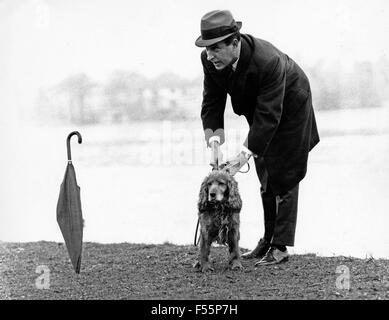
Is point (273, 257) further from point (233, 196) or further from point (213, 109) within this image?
point (213, 109)

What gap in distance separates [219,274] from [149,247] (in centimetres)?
163

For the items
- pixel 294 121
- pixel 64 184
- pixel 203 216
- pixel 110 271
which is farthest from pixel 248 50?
pixel 110 271

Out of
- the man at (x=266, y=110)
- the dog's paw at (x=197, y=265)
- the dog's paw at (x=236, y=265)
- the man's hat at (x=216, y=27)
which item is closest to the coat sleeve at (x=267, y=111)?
the man at (x=266, y=110)

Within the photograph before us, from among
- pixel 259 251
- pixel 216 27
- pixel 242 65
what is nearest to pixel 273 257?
pixel 259 251

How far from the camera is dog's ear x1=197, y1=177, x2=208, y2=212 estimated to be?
5817 mm

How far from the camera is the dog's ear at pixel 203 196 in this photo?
582 centimetres

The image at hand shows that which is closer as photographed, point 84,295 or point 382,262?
point 84,295

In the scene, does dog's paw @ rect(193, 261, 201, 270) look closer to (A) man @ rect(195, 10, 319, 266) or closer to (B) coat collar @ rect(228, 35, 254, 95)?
(A) man @ rect(195, 10, 319, 266)

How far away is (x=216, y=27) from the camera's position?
5379mm

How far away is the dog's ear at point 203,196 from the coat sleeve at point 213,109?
1.55ft

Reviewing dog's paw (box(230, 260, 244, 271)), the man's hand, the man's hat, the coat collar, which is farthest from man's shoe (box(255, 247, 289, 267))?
the man's hat

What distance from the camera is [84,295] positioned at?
5.25 meters

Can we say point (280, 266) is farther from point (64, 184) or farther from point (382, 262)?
point (64, 184)

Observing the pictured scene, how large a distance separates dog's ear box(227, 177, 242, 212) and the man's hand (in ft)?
0.26
